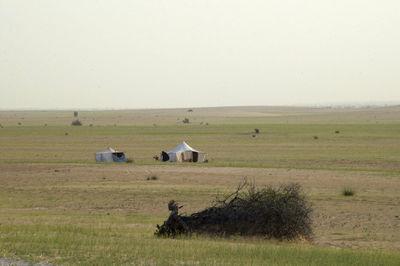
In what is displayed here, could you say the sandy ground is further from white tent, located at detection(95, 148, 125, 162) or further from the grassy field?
white tent, located at detection(95, 148, 125, 162)

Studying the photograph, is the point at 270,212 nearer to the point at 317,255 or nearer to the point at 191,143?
the point at 317,255

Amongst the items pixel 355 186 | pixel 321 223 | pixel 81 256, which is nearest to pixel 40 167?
pixel 355 186

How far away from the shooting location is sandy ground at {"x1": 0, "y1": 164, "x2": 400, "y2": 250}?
20812 millimetres

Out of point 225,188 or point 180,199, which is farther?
point 225,188

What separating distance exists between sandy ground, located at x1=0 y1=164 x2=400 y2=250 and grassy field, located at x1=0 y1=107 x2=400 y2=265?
50 mm

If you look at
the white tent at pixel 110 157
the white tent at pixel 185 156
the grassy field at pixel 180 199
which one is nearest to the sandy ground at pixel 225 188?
the grassy field at pixel 180 199

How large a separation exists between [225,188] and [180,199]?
A: 3.83 m

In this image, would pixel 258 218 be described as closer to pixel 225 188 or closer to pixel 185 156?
pixel 225 188

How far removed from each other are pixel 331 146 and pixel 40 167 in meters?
27.7

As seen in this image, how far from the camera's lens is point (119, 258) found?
12086 millimetres

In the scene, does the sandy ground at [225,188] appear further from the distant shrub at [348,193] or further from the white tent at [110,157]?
the white tent at [110,157]

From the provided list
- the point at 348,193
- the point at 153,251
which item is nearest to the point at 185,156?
the point at 348,193

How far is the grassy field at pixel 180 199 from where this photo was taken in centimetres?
1306

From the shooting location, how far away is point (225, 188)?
30.2 meters
